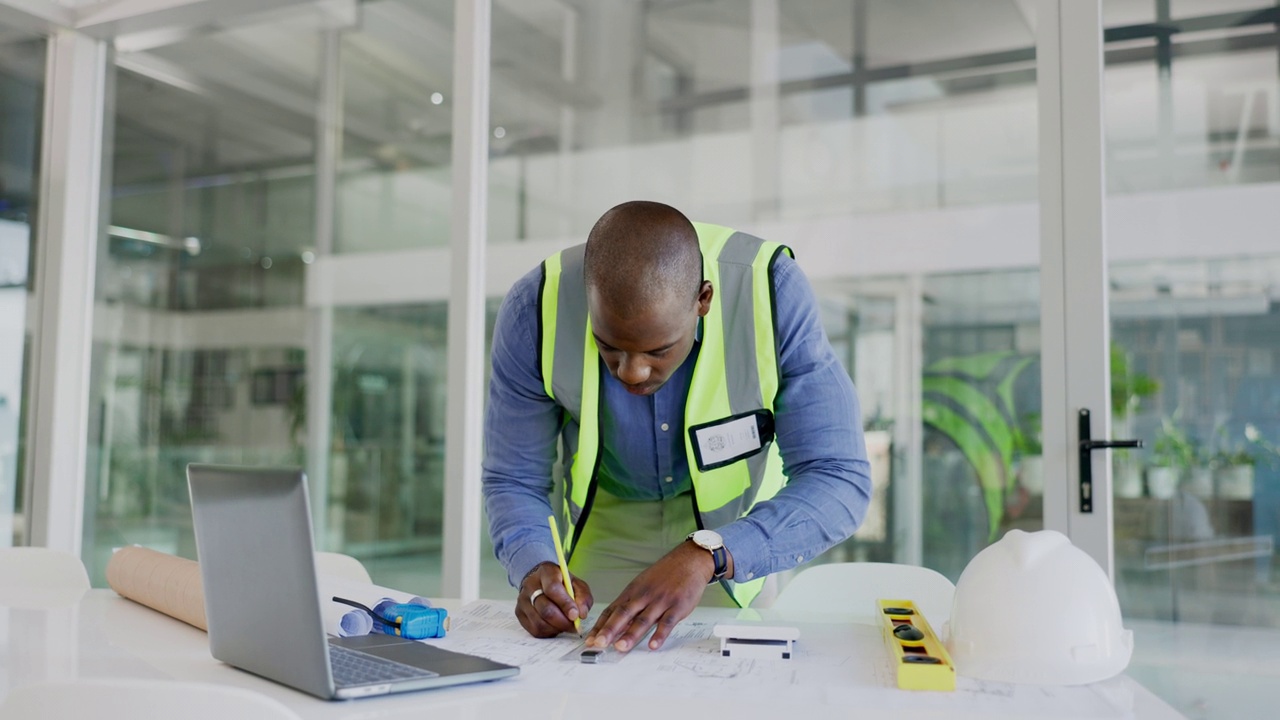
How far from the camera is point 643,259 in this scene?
1589 mm

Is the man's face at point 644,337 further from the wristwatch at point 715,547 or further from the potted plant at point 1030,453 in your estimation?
the potted plant at point 1030,453

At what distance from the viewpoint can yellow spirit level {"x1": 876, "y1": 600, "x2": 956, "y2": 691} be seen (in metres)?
1.13

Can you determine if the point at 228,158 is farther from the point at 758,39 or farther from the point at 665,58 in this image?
the point at 758,39

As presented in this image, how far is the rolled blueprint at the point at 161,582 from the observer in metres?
1.54

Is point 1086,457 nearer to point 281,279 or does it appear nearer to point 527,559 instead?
point 527,559

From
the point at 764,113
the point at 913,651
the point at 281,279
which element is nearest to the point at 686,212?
the point at 764,113

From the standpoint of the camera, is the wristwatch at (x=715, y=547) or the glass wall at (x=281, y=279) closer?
the wristwatch at (x=715, y=547)

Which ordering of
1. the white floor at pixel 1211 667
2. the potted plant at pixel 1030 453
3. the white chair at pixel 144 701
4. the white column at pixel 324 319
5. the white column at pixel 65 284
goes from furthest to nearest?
1. the white column at pixel 65 284
2. the white column at pixel 324 319
3. the potted plant at pixel 1030 453
4. the white floor at pixel 1211 667
5. the white chair at pixel 144 701

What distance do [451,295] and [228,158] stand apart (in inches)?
54.8

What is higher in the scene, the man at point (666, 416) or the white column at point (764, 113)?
the white column at point (764, 113)

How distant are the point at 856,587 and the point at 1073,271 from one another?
118 centimetres

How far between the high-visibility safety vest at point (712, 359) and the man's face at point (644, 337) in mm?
117

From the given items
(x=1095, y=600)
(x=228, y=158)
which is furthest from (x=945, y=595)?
(x=228, y=158)

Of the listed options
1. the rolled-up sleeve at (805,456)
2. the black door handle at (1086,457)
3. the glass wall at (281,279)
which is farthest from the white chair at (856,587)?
the glass wall at (281,279)
